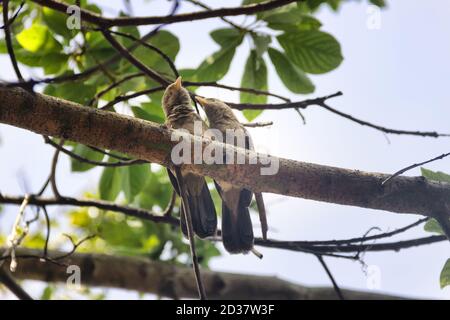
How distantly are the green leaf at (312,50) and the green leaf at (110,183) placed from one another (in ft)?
3.53

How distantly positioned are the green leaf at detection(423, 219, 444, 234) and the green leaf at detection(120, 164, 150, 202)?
4.54 feet

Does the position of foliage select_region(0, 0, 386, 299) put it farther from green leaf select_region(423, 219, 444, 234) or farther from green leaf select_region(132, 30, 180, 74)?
green leaf select_region(423, 219, 444, 234)

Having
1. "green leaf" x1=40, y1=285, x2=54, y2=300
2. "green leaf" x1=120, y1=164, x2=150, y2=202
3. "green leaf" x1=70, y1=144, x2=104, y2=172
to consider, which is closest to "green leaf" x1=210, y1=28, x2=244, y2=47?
"green leaf" x1=120, y1=164, x2=150, y2=202

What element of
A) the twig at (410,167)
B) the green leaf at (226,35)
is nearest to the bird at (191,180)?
the green leaf at (226,35)

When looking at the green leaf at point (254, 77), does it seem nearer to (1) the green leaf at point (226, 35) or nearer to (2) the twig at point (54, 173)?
(1) the green leaf at point (226, 35)

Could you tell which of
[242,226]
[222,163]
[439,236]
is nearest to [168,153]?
[222,163]

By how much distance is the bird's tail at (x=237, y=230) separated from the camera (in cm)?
241

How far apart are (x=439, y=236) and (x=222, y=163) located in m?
0.97

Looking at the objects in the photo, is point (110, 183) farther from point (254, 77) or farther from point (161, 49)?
point (254, 77)

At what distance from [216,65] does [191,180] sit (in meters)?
0.69

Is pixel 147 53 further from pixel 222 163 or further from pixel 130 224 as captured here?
pixel 130 224

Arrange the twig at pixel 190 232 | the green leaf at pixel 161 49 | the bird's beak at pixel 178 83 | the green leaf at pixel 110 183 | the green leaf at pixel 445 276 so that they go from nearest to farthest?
the twig at pixel 190 232, the green leaf at pixel 445 276, the bird's beak at pixel 178 83, the green leaf at pixel 161 49, the green leaf at pixel 110 183

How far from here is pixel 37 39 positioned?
2.60 metres
